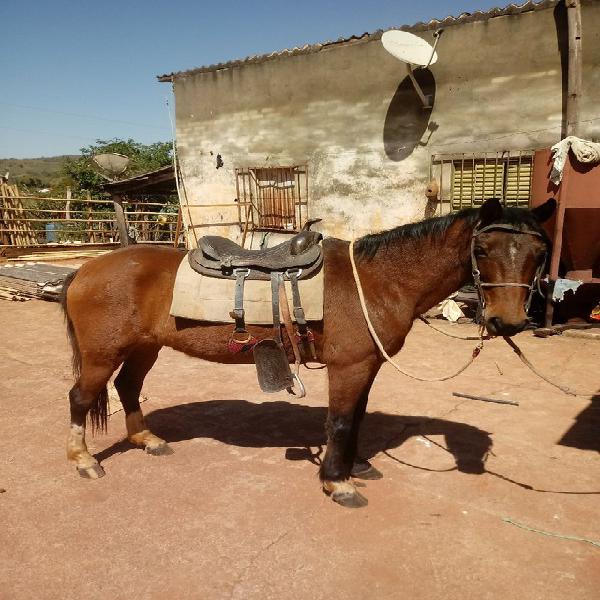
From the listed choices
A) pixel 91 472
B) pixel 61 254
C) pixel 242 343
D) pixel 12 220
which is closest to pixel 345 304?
pixel 242 343

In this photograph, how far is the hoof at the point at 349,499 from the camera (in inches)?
118

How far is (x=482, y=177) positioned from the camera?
8.86 meters

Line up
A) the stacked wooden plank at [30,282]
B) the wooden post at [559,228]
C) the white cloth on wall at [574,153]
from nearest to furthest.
Result: 1. the white cloth on wall at [574,153]
2. the wooden post at [559,228]
3. the stacked wooden plank at [30,282]

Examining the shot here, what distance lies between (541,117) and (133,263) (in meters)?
7.76

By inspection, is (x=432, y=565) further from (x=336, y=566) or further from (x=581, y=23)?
(x=581, y=23)

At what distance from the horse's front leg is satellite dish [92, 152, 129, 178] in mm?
14226

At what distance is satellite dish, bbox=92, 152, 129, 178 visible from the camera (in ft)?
49.0

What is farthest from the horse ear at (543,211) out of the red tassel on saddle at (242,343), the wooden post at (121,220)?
the wooden post at (121,220)

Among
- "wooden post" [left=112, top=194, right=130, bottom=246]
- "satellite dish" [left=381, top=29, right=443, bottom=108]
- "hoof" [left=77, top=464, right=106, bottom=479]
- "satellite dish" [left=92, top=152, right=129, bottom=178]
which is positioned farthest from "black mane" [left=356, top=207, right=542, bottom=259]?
"satellite dish" [left=92, top=152, right=129, bottom=178]

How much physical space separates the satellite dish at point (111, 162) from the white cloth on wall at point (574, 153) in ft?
41.6

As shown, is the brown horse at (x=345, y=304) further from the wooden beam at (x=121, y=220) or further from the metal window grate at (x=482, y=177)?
the wooden beam at (x=121, y=220)

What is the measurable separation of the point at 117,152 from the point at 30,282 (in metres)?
22.9

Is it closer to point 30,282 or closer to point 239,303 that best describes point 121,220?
point 30,282

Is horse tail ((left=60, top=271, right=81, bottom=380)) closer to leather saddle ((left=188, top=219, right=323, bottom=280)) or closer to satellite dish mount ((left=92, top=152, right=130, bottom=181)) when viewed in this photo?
leather saddle ((left=188, top=219, right=323, bottom=280))
